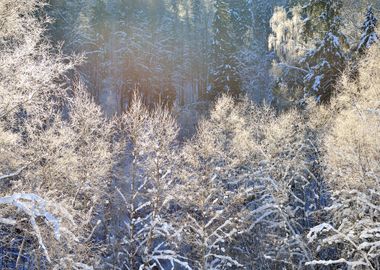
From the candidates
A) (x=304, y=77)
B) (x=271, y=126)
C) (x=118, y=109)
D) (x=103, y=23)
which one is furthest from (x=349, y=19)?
(x=103, y=23)

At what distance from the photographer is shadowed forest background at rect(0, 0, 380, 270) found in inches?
438

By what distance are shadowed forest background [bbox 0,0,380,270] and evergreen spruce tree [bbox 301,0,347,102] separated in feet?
0.24

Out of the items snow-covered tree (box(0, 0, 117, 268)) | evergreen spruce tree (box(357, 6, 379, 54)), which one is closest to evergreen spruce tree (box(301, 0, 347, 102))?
evergreen spruce tree (box(357, 6, 379, 54))

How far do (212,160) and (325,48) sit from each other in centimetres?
898

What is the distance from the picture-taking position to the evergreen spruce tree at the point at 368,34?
2064 cm

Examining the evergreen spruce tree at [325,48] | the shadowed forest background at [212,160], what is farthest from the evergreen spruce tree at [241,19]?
the evergreen spruce tree at [325,48]

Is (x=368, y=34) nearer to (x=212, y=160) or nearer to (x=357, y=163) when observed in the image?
(x=357, y=163)

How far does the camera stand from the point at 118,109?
4000 cm

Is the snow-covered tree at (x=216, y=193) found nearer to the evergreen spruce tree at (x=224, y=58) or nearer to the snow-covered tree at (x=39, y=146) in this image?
the snow-covered tree at (x=39, y=146)

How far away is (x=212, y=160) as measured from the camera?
22.5 meters

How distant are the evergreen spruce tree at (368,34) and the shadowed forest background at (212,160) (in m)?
0.11

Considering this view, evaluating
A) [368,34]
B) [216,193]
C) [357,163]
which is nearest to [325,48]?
[368,34]

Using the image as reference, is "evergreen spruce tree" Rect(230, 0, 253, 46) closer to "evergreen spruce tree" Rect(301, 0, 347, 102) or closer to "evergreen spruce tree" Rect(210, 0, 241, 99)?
"evergreen spruce tree" Rect(210, 0, 241, 99)

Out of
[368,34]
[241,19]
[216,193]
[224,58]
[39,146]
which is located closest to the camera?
[39,146]
